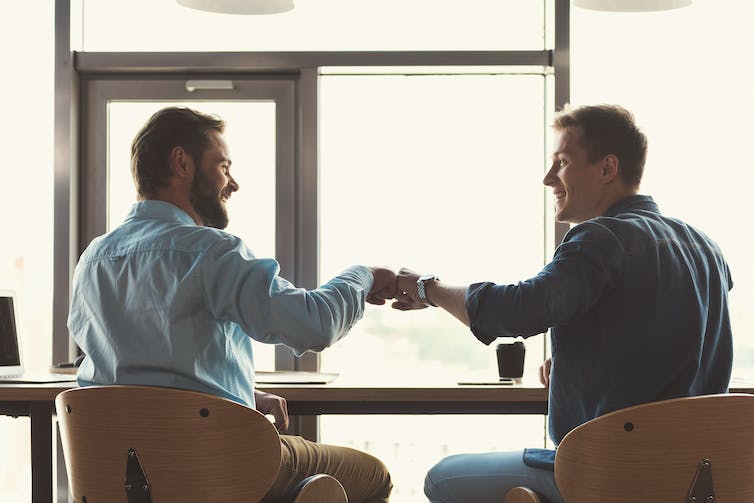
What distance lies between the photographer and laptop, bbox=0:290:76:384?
9.53ft

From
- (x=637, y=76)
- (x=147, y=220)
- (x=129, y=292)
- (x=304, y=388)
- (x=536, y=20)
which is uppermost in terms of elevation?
(x=536, y=20)

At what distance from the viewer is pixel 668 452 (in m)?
1.65

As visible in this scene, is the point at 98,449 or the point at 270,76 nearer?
the point at 98,449

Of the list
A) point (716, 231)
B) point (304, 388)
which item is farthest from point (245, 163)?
point (716, 231)

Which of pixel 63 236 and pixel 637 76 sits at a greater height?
pixel 637 76

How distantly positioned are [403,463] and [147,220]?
5.69ft

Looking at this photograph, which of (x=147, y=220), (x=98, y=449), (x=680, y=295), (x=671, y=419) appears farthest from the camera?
(x=147, y=220)

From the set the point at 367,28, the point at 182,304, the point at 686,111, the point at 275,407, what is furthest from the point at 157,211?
the point at 686,111

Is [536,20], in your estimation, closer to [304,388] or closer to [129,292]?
[304,388]

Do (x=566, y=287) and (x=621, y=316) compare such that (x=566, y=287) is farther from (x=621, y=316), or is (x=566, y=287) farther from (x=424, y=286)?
(x=424, y=286)

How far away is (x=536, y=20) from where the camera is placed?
340 cm

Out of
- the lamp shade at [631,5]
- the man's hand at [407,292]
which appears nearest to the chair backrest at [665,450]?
the man's hand at [407,292]

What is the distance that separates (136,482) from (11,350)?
1.44 metres

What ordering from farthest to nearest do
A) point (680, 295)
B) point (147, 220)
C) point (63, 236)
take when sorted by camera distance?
point (63, 236) → point (147, 220) → point (680, 295)
